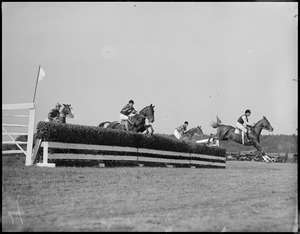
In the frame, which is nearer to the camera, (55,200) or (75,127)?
(55,200)

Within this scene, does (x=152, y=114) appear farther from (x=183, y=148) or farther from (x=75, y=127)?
(x=75, y=127)

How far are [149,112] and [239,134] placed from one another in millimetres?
4408

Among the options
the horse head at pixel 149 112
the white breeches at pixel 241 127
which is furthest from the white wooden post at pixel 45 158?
the white breeches at pixel 241 127

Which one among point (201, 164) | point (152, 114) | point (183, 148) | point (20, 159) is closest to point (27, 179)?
point (20, 159)

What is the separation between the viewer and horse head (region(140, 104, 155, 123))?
1614 centimetres

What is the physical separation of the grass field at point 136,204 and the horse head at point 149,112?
6.46 metres

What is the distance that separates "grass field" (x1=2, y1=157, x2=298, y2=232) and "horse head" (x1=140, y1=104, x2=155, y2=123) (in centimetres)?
646

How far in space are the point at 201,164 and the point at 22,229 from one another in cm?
1477

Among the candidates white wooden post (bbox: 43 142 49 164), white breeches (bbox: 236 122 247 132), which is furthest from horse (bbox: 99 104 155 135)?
white wooden post (bbox: 43 142 49 164)

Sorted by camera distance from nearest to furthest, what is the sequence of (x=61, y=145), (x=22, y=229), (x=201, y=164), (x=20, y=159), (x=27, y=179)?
(x=22, y=229) → (x=27, y=179) → (x=61, y=145) → (x=20, y=159) → (x=201, y=164)

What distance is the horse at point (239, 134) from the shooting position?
17.7m

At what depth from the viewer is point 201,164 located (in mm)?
19219

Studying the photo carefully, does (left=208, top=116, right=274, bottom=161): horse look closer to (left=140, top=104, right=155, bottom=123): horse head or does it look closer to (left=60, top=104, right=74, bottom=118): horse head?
(left=140, top=104, right=155, bottom=123): horse head

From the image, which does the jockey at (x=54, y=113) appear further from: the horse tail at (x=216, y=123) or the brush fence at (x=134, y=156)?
the horse tail at (x=216, y=123)
